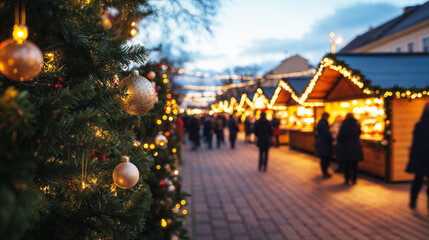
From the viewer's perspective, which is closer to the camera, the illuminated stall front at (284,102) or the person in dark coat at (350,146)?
the person in dark coat at (350,146)

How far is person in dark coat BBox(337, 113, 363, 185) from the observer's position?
786 cm

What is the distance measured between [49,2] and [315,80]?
1100cm

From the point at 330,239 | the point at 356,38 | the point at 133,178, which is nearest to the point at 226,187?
the point at 330,239

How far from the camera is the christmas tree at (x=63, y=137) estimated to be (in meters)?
0.92

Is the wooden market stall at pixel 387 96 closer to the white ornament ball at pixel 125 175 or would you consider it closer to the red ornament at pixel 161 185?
the red ornament at pixel 161 185

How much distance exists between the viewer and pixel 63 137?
40.7 inches

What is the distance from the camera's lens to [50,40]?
1.33 metres

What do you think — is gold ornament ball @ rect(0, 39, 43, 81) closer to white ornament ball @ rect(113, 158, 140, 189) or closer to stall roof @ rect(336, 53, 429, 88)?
white ornament ball @ rect(113, 158, 140, 189)

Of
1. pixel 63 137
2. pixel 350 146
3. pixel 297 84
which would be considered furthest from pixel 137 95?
pixel 297 84

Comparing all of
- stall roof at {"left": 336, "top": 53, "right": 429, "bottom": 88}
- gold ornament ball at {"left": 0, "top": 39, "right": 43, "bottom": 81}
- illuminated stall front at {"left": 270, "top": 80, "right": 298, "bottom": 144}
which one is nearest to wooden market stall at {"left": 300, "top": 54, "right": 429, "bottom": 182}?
stall roof at {"left": 336, "top": 53, "right": 429, "bottom": 88}

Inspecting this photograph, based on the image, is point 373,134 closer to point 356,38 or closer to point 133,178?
point 133,178

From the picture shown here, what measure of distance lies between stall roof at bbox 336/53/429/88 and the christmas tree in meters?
8.31

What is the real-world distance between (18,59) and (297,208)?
19.2 ft

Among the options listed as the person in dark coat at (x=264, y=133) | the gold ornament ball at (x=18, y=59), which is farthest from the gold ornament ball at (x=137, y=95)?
the person in dark coat at (x=264, y=133)
